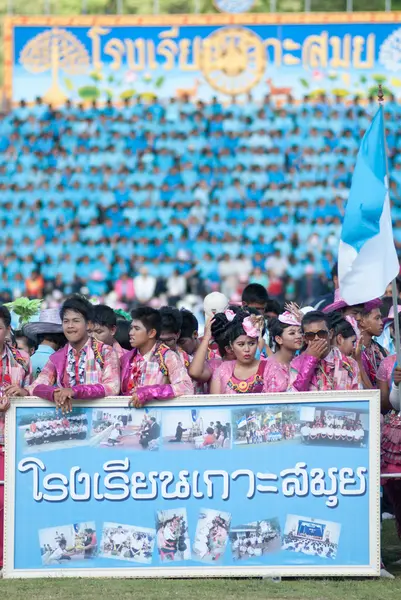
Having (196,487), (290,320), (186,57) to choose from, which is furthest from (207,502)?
(186,57)

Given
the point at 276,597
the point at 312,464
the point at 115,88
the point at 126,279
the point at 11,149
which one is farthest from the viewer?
the point at 115,88

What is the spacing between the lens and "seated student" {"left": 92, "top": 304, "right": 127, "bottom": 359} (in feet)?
26.5

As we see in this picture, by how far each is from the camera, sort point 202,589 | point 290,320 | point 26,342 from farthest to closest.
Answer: point 26,342 → point 290,320 → point 202,589

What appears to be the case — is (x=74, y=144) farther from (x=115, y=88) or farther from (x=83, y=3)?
(x=83, y=3)

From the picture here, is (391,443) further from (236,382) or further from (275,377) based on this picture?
(236,382)

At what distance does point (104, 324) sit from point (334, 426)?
1.99m

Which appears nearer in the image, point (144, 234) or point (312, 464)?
point (312, 464)

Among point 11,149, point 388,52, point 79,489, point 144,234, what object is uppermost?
point 388,52

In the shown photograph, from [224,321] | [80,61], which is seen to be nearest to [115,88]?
[80,61]

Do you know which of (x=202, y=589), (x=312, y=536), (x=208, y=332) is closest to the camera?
(x=202, y=589)

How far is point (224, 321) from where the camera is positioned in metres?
7.75

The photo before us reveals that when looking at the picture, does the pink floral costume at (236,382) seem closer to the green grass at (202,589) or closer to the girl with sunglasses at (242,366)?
the girl with sunglasses at (242,366)

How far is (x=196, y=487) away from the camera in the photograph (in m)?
6.80

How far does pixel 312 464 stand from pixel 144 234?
16.5m
